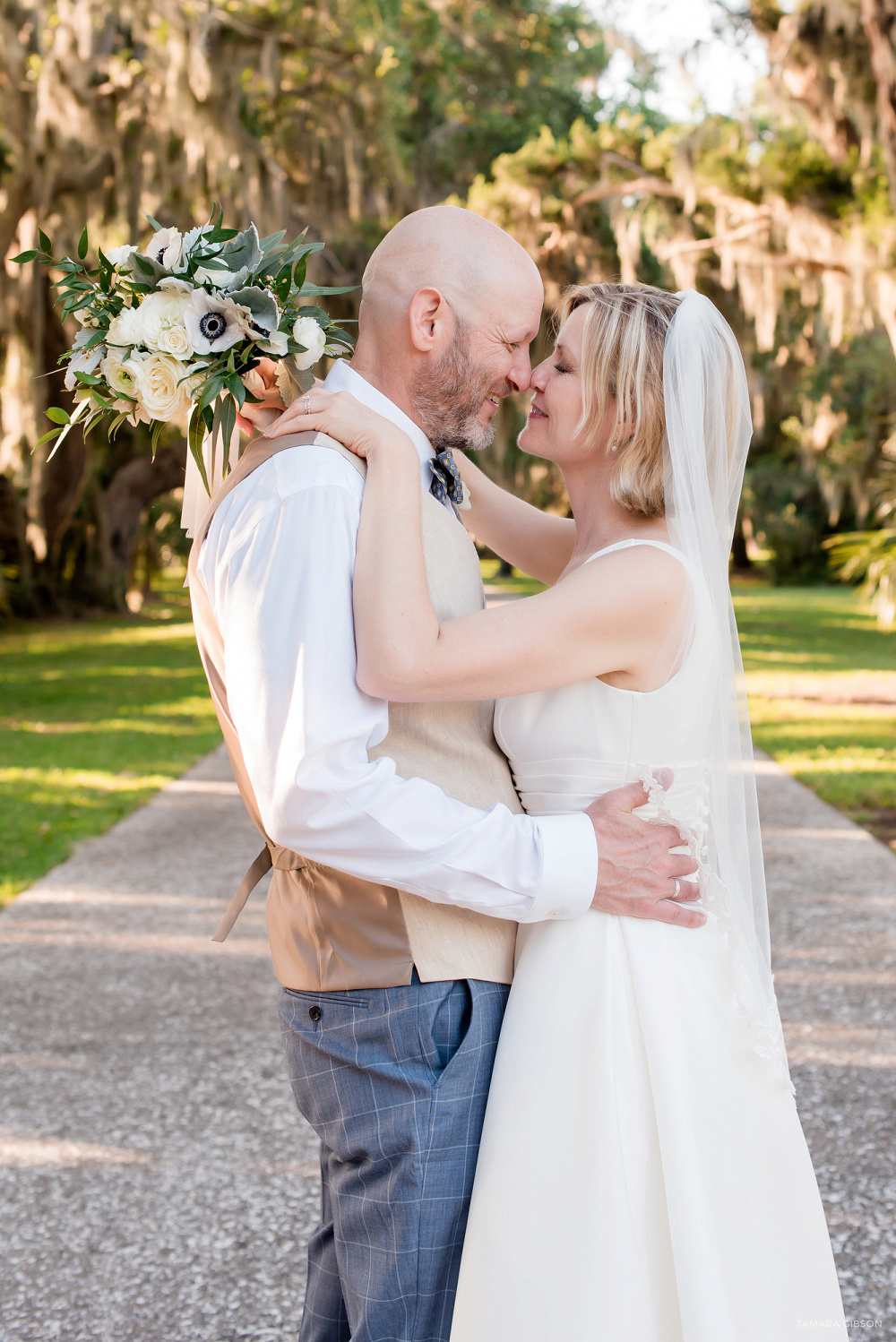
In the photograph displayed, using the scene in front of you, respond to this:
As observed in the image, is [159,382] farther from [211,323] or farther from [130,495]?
[130,495]

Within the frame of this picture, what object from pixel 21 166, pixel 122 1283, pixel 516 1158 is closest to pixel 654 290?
pixel 516 1158

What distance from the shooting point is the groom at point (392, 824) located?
1.71m

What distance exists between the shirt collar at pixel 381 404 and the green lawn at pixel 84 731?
16.3 ft

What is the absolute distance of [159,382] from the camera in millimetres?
1919

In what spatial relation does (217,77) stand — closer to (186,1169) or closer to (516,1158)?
(186,1169)

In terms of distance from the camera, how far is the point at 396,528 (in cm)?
175

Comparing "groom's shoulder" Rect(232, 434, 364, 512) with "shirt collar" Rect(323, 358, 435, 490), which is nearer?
"groom's shoulder" Rect(232, 434, 364, 512)

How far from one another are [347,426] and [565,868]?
72 cm

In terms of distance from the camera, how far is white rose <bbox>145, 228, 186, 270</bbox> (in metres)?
1.93

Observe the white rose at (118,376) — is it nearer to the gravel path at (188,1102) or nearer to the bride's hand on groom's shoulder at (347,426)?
the bride's hand on groom's shoulder at (347,426)

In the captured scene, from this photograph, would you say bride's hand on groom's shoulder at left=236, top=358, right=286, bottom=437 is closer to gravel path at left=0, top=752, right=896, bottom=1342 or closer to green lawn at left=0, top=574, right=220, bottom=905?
gravel path at left=0, top=752, right=896, bottom=1342

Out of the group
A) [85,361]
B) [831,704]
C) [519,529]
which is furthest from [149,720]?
[85,361]

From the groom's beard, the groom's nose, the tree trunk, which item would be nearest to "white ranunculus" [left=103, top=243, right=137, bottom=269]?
the groom's beard

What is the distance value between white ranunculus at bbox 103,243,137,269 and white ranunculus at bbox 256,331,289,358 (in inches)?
9.5
